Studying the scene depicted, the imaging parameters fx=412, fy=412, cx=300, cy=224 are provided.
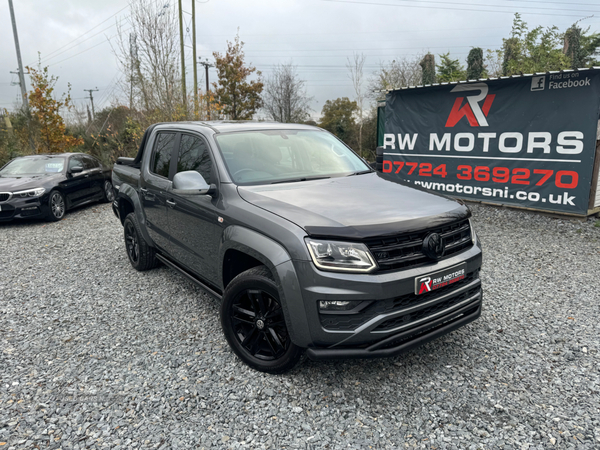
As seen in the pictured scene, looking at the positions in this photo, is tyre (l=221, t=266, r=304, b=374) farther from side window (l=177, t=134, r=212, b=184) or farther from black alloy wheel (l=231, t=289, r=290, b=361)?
side window (l=177, t=134, r=212, b=184)

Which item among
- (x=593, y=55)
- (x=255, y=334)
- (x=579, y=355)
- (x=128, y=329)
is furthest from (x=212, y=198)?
(x=593, y=55)

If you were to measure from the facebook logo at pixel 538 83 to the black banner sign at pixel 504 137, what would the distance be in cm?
2

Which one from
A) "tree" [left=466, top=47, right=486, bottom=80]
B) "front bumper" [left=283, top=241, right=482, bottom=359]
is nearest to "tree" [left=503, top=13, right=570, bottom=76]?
"tree" [left=466, top=47, right=486, bottom=80]

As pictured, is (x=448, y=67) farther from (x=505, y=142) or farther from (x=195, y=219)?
(x=195, y=219)

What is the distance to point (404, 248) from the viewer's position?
8.64 feet

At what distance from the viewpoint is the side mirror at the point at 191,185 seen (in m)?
3.29

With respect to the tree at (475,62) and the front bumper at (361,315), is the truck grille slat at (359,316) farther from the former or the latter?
the tree at (475,62)

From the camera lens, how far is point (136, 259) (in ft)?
18.1

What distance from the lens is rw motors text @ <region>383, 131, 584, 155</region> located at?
738 cm

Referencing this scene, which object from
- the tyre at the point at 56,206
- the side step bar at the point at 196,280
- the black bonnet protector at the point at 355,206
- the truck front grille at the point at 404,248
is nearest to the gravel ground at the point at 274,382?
the side step bar at the point at 196,280

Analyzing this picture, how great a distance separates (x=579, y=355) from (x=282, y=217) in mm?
2610

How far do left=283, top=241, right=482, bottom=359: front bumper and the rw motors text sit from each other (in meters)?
6.34

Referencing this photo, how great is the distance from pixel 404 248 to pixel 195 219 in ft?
6.27

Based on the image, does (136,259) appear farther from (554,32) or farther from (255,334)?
(554,32)
